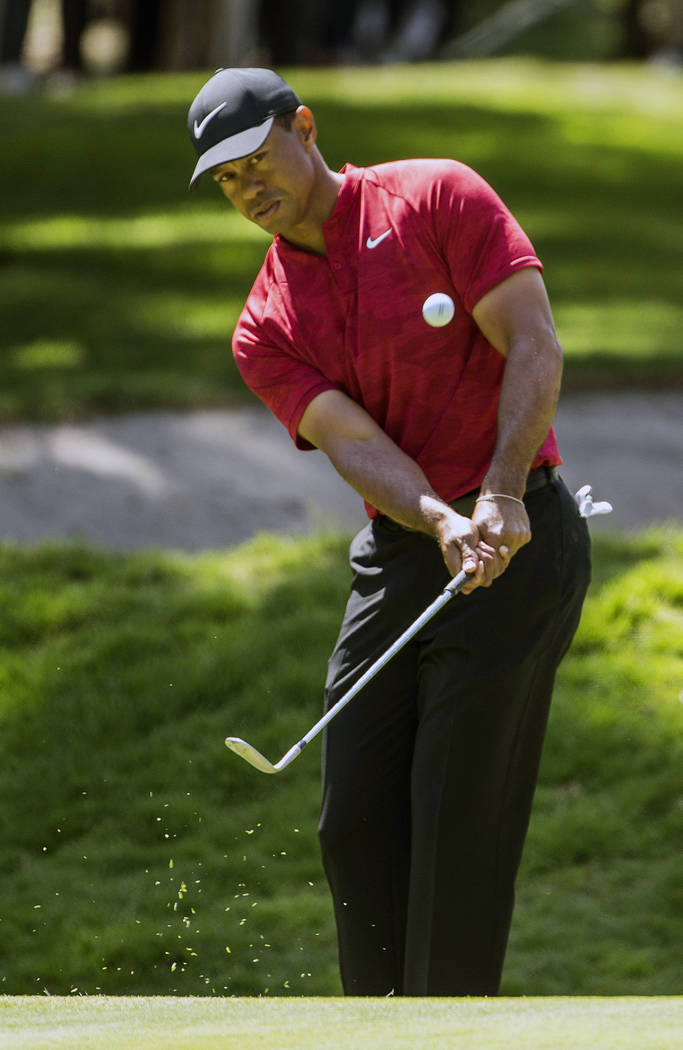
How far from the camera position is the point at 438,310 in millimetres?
2859

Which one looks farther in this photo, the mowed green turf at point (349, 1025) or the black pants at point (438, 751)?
the black pants at point (438, 751)

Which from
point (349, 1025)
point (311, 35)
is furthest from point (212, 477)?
point (311, 35)

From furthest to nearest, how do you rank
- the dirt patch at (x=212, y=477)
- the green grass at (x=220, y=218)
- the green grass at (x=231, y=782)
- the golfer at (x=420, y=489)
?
the green grass at (x=220, y=218)
the dirt patch at (x=212, y=477)
the green grass at (x=231, y=782)
the golfer at (x=420, y=489)

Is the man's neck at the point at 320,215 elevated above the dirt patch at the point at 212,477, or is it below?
above

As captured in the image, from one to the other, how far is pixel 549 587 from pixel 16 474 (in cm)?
457

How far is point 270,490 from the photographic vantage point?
7141 mm

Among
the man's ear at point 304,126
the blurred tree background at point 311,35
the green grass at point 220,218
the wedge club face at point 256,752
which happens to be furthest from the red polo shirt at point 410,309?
the blurred tree background at point 311,35

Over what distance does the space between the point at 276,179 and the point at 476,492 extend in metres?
0.73

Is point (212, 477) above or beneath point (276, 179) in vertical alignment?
beneath

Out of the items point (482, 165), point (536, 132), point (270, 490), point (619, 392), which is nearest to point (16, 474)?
point (270, 490)

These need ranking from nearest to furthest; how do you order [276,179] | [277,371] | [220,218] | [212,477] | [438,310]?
[438,310], [276,179], [277,371], [212,477], [220,218]

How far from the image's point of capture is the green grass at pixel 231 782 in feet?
13.3

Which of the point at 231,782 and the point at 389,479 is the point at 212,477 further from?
the point at 389,479

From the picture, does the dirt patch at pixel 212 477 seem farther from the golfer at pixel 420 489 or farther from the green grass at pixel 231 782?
the golfer at pixel 420 489
